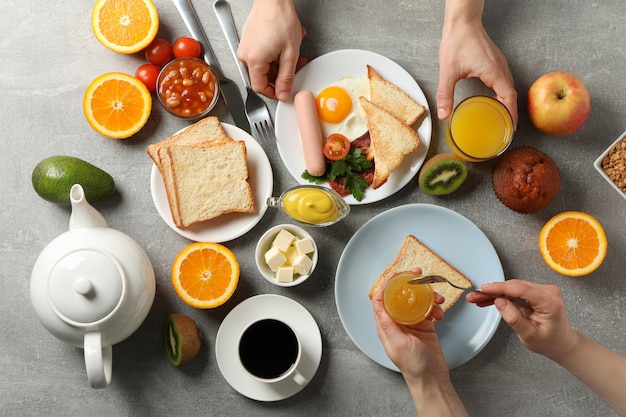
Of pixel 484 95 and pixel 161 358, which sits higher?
pixel 484 95

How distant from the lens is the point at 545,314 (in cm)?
182

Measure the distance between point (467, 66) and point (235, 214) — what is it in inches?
42.7

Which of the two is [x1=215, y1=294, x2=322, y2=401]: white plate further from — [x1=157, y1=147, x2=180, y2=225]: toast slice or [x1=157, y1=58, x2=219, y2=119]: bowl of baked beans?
[x1=157, y1=58, x2=219, y2=119]: bowl of baked beans

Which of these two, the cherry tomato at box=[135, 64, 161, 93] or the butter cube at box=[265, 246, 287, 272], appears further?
the cherry tomato at box=[135, 64, 161, 93]

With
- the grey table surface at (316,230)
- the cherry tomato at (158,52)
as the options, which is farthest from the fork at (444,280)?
the cherry tomato at (158,52)

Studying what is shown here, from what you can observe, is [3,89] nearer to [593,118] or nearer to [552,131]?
[552,131]

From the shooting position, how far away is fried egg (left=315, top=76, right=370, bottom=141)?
2.20 metres

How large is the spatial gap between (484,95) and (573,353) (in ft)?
3.32

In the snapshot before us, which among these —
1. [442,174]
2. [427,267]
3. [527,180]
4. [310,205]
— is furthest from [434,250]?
[310,205]

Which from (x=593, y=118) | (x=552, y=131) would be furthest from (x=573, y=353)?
(x=593, y=118)

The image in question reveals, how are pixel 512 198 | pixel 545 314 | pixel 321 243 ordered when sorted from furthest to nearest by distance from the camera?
1. pixel 321 243
2. pixel 512 198
3. pixel 545 314

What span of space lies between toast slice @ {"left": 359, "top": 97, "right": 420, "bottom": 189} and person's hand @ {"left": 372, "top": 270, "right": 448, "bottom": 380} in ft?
1.38

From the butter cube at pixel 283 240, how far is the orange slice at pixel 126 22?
3.11 ft

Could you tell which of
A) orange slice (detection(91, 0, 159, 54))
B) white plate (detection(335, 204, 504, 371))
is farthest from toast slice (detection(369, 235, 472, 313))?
orange slice (detection(91, 0, 159, 54))
